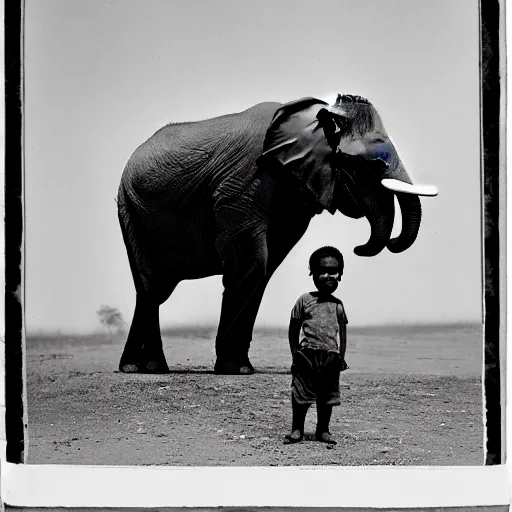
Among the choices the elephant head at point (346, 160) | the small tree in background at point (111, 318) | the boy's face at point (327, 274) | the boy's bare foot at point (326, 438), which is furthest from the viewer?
the small tree in background at point (111, 318)

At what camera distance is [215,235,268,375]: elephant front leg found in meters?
5.97

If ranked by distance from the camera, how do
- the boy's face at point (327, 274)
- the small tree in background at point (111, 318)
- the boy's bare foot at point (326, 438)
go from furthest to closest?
the small tree in background at point (111, 318) < the boy's bare foot at point (326, 438) < the boy's face at point (327, 274)

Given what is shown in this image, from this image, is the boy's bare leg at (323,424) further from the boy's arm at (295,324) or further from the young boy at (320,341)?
the boy's arm at (295,324)

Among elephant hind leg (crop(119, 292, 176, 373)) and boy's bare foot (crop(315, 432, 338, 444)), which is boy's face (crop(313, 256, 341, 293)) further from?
elephant hind leg (crop(119, 292, 176, 373))

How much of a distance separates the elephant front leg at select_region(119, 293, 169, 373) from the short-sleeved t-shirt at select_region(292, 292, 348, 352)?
68cm

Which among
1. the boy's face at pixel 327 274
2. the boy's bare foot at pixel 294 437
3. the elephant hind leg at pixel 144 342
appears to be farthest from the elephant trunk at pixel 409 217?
the elephant hind leg at pixel 144 342

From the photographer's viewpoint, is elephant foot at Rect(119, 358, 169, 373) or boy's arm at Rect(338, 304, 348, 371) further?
elephant foot at Rect(119, 358, 169, 373)

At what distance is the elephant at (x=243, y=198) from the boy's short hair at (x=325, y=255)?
0.94 feet

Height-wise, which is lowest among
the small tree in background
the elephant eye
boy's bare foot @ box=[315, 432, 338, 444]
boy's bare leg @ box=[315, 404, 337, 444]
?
boy's bare foot @ box=[315, 432, 338, 444]

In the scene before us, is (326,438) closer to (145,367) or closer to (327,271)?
(327,271)

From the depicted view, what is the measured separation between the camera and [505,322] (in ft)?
19.3

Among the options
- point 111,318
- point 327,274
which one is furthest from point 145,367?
point 327,274

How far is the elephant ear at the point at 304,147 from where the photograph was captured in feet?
19.4

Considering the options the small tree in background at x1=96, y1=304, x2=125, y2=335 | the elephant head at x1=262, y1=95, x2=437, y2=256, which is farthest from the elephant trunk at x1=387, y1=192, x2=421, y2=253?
the small tree in background at x1=96, y1=304, x2=125, y2=335
